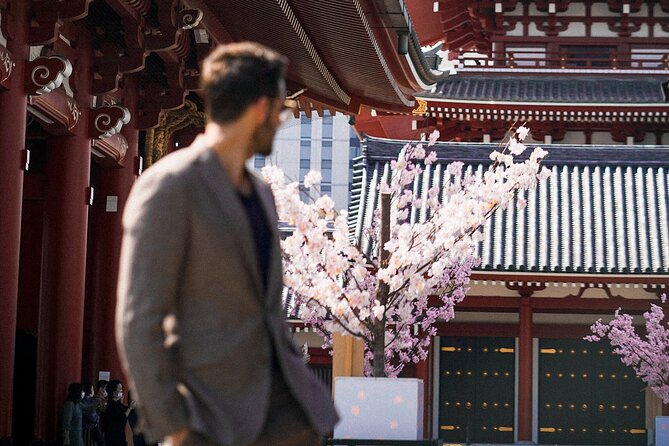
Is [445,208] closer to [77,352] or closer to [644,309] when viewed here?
[77,352]

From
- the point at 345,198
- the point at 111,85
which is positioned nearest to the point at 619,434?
the point at 111,85

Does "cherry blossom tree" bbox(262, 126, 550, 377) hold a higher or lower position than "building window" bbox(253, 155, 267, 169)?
lower

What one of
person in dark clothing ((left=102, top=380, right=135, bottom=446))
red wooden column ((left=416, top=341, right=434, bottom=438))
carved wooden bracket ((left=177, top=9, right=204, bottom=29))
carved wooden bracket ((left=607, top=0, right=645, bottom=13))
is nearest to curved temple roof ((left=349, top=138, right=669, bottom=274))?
red wooden column ((left=416, top=341, right=434, bottom=438))

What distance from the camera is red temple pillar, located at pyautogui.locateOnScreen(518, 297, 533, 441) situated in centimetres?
2608

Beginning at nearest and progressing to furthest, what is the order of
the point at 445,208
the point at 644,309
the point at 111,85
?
the point at 111,85, the point at 445,208, the point at 644,309

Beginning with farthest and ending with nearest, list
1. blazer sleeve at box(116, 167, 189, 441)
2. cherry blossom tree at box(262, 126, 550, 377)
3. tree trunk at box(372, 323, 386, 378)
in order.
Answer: cherry blossom tree at box(262, 126, 550, 377)
tree trunk at box(372, 323, 386, 378)
blazer sleeve at box(116, 167, 189, 441)

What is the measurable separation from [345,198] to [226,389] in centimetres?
7331

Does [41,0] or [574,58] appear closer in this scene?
[41,0]

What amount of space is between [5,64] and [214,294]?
687 cm

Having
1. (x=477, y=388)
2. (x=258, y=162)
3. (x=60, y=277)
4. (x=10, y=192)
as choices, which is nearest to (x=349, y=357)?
(x=60, y=277)

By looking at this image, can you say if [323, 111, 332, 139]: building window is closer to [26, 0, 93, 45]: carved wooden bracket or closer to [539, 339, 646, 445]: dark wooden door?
[539, 339, 646, 445]: dark wooden door

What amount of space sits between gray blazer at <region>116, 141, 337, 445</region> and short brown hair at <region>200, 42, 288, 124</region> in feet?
0.41

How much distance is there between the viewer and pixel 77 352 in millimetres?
12422

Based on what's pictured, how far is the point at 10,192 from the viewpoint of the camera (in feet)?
32.9
